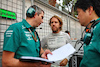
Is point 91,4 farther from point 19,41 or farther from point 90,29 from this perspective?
point 19,41

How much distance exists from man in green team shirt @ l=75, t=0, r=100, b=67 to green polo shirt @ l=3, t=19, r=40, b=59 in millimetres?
647

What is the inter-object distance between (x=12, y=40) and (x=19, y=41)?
0.29 feet

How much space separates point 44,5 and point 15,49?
4334mm

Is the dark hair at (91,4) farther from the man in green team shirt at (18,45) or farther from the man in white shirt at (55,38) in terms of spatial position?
the man in white shirt at (55,38)

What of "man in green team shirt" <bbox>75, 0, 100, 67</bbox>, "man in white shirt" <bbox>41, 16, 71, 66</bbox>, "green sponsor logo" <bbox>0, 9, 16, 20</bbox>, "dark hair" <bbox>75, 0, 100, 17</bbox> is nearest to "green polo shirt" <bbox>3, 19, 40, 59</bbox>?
"man in green team shirt" <bbox>75, 0, 100, 67</bbox>

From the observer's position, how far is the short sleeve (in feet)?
3.55

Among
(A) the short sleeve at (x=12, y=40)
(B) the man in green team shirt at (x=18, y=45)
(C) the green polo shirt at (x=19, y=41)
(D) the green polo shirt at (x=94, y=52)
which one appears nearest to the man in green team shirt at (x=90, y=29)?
(D) the green polo shirt at (x=94, y=52)

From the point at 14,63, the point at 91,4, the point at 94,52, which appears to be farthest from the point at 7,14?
the point at 94,52

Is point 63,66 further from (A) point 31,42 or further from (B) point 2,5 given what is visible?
(B) point 2,5

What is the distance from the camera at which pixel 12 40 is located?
111 cm

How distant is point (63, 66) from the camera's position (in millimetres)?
2068

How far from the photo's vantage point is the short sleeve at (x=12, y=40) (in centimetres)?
108

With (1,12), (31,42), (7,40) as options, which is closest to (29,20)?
(31,42)

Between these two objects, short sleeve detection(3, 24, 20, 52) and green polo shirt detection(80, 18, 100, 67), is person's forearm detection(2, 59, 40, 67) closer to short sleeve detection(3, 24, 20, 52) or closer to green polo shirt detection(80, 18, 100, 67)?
short sleeve detection(3, 24, 20, 52)
